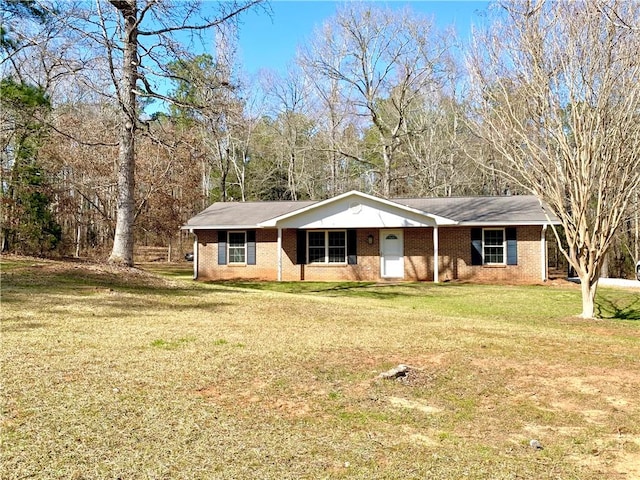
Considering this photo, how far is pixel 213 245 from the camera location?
21.2 metres

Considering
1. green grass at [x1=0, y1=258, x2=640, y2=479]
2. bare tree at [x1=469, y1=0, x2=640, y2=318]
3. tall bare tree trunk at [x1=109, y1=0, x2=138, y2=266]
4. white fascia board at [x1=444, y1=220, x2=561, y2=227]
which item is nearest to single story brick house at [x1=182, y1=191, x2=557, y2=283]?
white fascia board at [x1=444, y1=220, x2=561, y2=227]

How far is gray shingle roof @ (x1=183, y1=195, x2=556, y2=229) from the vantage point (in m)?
18.9

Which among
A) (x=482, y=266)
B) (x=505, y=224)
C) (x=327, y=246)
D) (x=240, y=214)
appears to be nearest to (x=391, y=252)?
(x=327, y=246)

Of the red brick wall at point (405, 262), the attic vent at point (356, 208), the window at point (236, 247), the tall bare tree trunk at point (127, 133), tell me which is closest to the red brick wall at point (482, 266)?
the red brick wall at point (405, 262)

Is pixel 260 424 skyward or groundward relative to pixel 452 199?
groundward

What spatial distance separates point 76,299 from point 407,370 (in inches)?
258

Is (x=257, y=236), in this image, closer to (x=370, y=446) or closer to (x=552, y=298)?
(x=552, y=298)

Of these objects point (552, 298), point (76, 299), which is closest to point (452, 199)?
point (552, 298)

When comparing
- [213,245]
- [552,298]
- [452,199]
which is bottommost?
[552,298]

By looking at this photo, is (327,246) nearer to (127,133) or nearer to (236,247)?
(236,247)

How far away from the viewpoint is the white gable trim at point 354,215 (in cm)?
1938

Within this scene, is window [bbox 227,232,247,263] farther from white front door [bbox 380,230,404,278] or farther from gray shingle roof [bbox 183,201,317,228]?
white front door [bbox 380,230,404,278]

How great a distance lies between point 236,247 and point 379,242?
5781mm

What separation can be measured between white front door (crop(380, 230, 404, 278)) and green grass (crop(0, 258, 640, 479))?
11020mm
